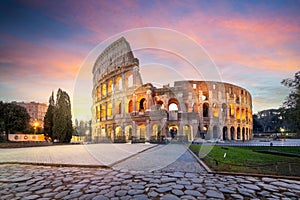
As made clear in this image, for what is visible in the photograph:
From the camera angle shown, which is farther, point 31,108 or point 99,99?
point 31,108

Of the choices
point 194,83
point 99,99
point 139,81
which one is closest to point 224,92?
point 194,83

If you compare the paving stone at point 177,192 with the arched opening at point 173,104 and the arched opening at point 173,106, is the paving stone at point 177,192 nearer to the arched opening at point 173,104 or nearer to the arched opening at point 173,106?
the arched opening at point 173,104

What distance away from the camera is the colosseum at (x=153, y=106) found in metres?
29.1

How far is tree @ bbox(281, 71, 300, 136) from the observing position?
361 inches

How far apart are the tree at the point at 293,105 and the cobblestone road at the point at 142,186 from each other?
5737 millimetres

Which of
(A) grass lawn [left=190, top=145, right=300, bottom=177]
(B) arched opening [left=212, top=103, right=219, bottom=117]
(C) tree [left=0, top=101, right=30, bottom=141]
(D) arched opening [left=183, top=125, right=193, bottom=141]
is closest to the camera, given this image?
(A) grass lawn [left=190, top=145, right=300, bottom=177]

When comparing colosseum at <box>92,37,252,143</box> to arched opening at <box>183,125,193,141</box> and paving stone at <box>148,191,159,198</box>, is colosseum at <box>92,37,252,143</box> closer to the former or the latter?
arched opening at <box>183,125,193,141</box>

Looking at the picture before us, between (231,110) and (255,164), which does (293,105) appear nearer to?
(255,164)

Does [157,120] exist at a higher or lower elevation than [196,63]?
lower

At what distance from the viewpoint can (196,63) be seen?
10.8 metres

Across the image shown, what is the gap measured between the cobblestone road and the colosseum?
63.0 ft

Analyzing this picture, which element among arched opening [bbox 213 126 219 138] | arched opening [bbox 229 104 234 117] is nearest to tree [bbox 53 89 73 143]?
arched opening [bbox 213 126 219 138]

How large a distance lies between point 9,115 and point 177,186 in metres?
31.2

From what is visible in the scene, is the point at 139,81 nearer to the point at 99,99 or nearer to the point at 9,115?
the point at 99,99
